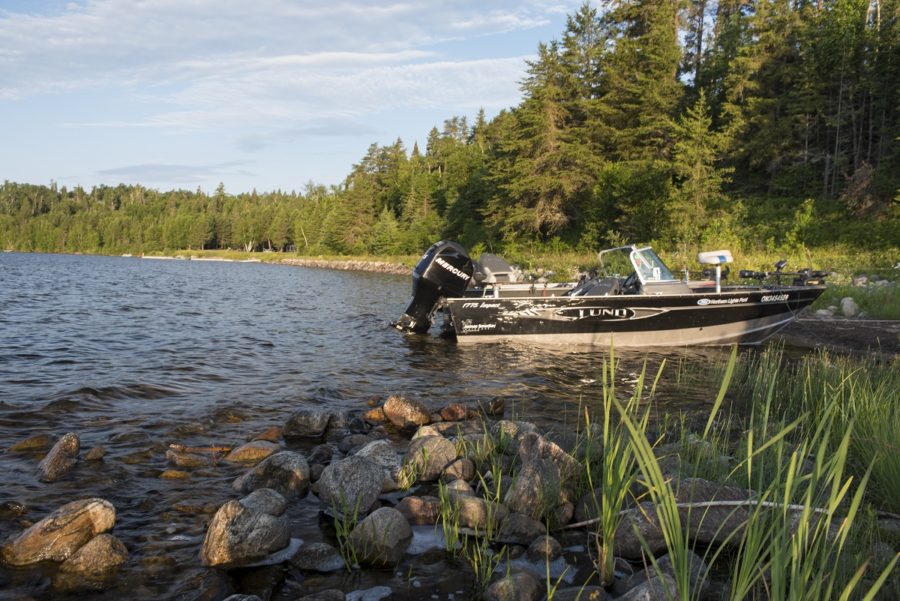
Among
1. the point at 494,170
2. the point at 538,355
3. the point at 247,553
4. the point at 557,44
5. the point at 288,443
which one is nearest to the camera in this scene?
the point at 247,553

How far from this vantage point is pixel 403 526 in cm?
460

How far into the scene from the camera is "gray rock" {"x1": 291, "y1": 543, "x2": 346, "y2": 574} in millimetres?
4250

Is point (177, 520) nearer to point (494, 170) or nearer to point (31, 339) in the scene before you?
point (31, 339)

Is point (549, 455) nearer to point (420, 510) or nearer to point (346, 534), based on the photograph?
point (420, 510)

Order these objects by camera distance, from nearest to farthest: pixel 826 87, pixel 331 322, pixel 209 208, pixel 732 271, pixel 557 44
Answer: pixel 331 322
pixel 732 271
pixel 826 87
pixel 557 44
pixel 209 208

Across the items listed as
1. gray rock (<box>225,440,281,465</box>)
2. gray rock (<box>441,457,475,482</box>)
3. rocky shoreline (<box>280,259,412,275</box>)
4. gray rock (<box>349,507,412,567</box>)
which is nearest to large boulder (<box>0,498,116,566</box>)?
gray rock (<box>225,440,281,465</box>)


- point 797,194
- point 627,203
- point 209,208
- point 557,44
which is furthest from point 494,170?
point 209,208

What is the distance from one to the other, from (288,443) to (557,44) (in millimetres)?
44591

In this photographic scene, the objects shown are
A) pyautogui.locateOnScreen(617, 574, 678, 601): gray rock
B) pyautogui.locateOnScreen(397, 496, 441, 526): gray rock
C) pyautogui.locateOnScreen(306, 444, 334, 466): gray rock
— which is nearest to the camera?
pyautogui.locateOnScreen(617, 574, 678, 601): gray rock

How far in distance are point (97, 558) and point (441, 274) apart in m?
10.3

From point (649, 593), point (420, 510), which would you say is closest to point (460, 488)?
point (420, 510)

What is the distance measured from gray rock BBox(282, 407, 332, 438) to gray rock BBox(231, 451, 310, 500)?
1.65 meters

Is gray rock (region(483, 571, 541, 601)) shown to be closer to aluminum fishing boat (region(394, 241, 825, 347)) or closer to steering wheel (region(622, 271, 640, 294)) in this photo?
aluminum fishing boat (region(394, 241, 825, 347))

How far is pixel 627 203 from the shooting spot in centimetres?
3653
